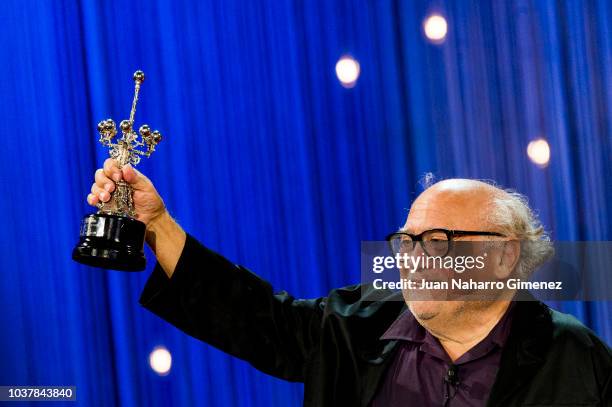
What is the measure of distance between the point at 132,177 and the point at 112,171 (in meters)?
0.07

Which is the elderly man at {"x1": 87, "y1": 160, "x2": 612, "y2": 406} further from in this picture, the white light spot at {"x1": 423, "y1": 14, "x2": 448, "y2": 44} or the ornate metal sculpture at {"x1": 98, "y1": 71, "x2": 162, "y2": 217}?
the white light spot at {"x1": 423, "y1": 14, "x2": 448, "y2": 44}

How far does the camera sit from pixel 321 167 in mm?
2611

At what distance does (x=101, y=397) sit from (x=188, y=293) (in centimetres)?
71

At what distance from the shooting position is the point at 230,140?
2623 millimetres

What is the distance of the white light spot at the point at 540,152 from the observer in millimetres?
2492

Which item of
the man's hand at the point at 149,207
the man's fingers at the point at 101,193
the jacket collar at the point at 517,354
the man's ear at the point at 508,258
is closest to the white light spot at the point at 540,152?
the man's ear at the point at 508,258

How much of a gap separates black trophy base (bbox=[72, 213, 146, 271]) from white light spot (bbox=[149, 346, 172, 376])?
0.82m

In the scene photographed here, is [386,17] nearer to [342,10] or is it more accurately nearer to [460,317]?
[342,10]

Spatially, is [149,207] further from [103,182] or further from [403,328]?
[403,328]

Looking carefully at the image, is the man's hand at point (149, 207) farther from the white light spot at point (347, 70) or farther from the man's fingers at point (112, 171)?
the white light spot at point (347, 70)

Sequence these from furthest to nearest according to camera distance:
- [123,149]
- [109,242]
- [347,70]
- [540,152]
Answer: [347,70] < [540,152] < [123,149] < [109,242]

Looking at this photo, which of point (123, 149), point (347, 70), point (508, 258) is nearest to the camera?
point (123, 149)

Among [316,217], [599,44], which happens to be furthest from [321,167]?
[599,44]

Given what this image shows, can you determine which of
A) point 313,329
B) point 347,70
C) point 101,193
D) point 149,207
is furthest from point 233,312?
point 347,70
